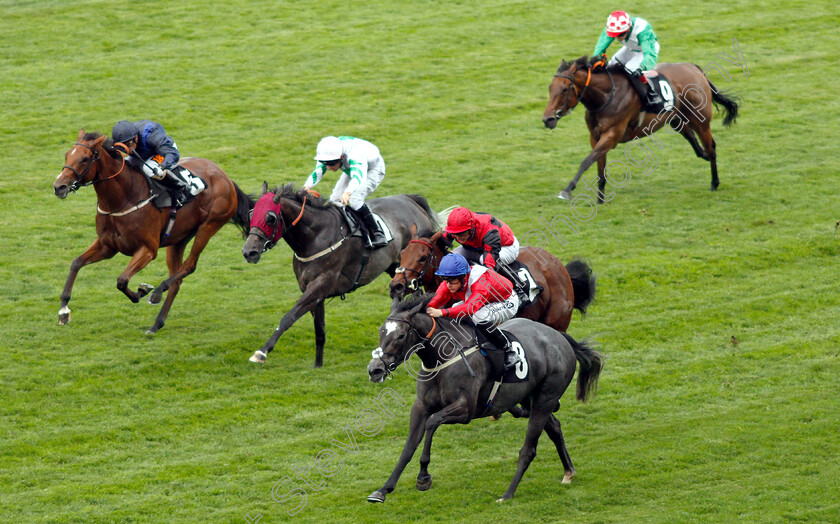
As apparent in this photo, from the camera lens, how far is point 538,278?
31.2ft

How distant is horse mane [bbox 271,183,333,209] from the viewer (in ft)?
33.9

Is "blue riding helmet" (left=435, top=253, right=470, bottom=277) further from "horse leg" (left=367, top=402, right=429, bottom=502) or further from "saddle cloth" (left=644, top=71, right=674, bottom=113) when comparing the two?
"saddle cloth" (left=644, top=71, right=674, bottom=113)

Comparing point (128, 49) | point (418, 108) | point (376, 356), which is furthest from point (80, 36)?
point (376, 356)

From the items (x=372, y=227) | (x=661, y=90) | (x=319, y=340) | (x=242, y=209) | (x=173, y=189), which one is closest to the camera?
(x=372, y=227)

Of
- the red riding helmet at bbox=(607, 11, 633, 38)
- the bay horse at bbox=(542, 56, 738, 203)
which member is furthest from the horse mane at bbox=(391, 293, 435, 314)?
the red riding helmet at bbox=(607, 11, 633, 38)

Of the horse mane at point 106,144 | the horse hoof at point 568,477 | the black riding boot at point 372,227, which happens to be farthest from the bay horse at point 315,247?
the horse hoof at point 568,477

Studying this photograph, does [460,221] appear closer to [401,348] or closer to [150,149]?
[401,348]

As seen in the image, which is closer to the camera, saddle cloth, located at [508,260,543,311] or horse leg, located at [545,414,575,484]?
→ horse leg, located at [545,414,575,484]

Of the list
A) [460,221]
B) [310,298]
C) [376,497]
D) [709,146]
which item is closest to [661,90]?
[709,146]

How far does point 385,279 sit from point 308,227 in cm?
374

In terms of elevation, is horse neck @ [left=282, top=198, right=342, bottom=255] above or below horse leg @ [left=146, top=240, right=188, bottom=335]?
above

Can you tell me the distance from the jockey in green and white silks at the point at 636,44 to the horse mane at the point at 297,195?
6.36 metres

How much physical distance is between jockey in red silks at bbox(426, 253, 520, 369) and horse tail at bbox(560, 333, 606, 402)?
72 cm

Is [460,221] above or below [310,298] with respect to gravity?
above
